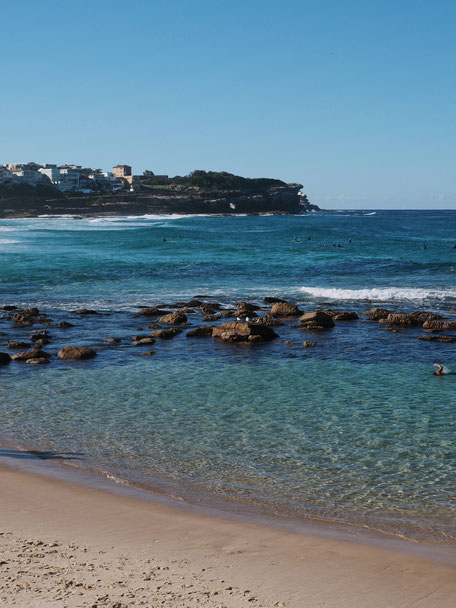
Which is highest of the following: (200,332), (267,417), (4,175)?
(4,175)

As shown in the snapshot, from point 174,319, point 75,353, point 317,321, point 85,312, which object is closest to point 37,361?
point 75,353

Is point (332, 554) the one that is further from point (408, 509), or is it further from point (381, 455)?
point (381, 455)

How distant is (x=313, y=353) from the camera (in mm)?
20375

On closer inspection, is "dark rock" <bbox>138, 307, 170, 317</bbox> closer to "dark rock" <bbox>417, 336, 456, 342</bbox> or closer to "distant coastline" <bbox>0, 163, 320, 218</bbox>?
"dark rock" <bbox>417, 336, 456, 342</bbox>

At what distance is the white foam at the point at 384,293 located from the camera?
109 feet

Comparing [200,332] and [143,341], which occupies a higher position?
[200,332]

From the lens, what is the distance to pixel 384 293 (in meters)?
34.6

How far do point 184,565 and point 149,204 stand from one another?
160 meters

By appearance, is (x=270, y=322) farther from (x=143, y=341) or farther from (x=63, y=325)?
(x=63, y=325)

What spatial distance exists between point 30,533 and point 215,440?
469 cm

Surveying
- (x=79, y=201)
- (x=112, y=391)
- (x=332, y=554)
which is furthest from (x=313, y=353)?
(x=79, y=201)

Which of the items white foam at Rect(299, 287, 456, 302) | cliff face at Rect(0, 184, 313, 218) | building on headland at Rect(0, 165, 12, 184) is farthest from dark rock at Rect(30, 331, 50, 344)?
building on headland at Rect(0, 165, 12, 184)

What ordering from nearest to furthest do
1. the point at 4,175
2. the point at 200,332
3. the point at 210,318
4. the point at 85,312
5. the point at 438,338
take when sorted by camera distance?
the point at 438,338, the point at 200,332, the point at 210,318, the point at 85,312, the point at 4,175

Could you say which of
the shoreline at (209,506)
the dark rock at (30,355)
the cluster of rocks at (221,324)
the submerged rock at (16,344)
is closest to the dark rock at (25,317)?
the cluster of rocks at (221,324)
